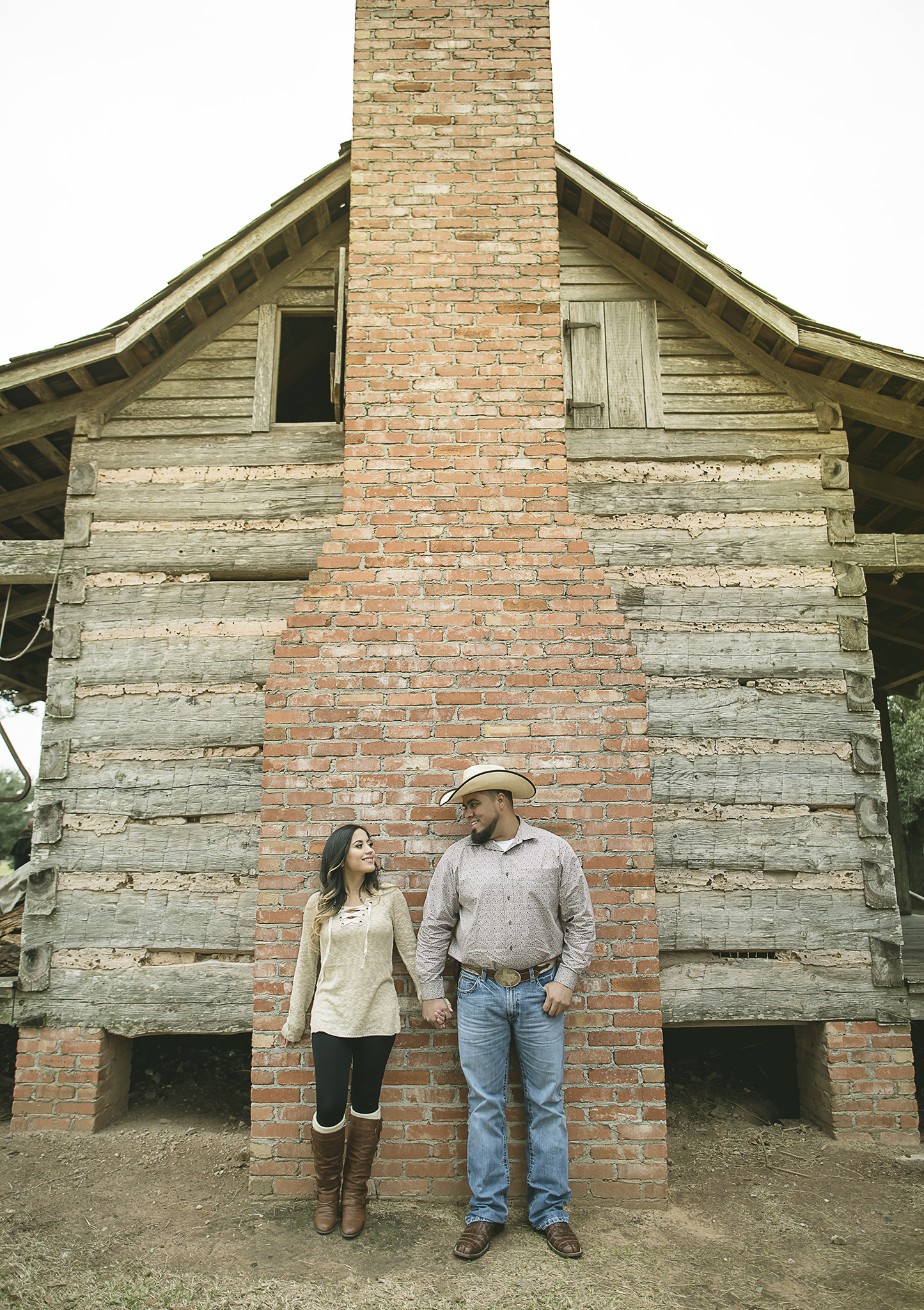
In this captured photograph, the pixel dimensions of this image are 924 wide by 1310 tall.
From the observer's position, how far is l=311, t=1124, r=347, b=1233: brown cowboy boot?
3.49 m

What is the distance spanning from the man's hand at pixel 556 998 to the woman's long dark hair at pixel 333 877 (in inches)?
37.7

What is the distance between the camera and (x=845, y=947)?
5.02 meters

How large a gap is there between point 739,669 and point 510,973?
2.83m

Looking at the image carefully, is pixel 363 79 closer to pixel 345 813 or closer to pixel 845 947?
pixel 345 813

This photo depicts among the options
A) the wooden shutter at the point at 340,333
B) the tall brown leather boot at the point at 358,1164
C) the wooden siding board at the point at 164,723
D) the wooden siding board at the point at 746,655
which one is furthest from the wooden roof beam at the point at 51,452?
the tall brown leather boot at the point at 358,1164

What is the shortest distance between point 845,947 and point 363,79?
21.6 ft

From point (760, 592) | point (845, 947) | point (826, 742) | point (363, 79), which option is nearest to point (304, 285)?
point (363, 79)

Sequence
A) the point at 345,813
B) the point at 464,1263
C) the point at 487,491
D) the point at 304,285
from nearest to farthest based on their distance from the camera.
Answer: the point at 464,1263 < the point at 345,813 < the point at 487,491 < the point at 304,285

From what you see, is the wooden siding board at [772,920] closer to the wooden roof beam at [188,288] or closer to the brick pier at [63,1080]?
the brick pier at [63,1080]

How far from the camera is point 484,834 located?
3.71 meters

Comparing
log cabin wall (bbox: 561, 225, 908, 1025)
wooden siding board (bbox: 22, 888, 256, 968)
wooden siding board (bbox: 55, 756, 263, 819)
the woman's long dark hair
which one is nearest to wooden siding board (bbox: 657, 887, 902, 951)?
log cabin wall (bbox: 561, 225, 908, 1025)

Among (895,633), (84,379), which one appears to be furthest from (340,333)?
(895,633)

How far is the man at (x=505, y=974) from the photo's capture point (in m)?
3.47

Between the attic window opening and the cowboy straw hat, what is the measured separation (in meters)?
3.75
